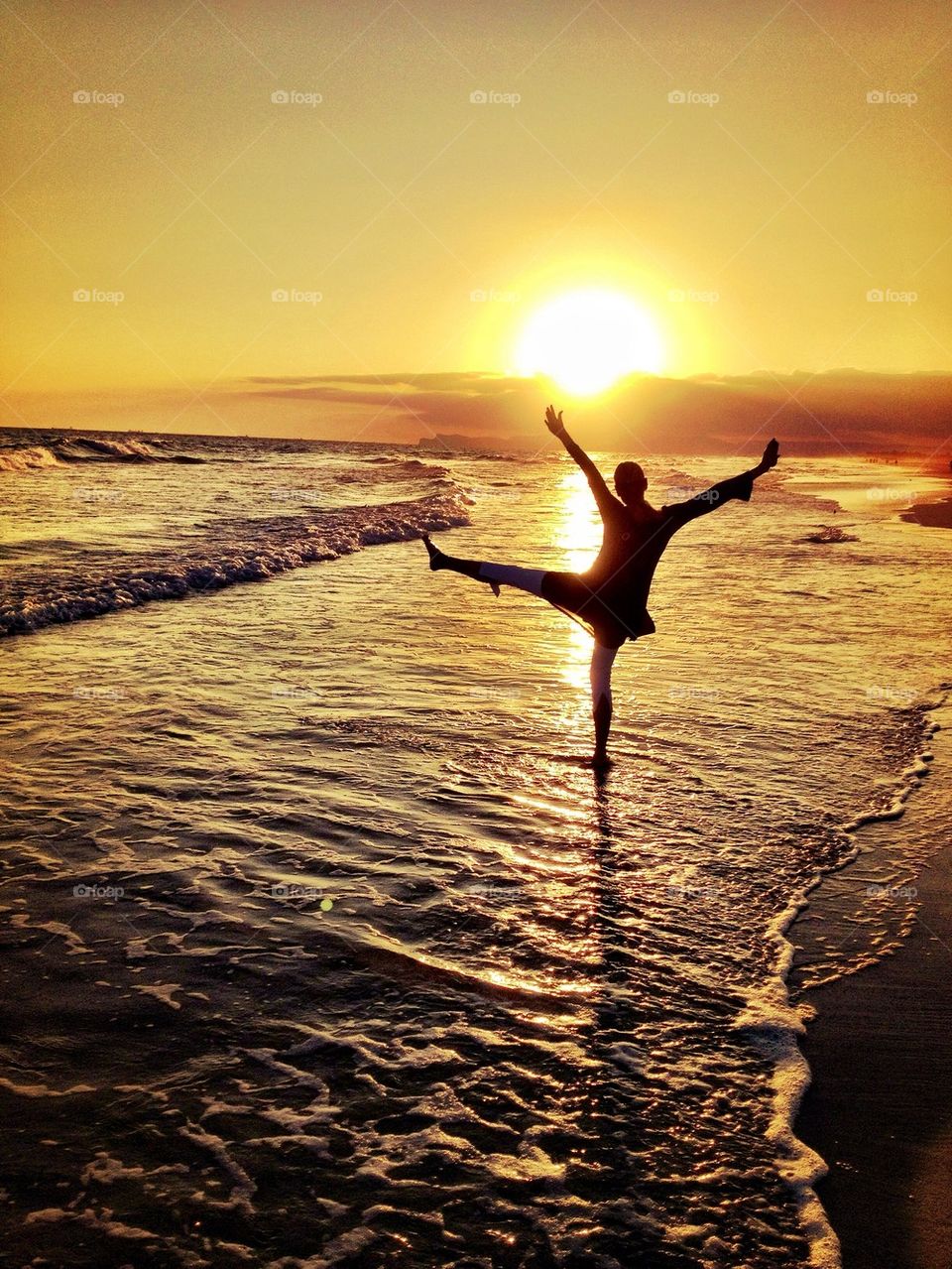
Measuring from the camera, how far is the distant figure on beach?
22.0 ft

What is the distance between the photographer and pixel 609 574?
684 centimetres

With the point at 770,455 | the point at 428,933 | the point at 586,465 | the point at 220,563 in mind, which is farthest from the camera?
the point at 220,563

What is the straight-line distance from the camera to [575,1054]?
3.54 metres

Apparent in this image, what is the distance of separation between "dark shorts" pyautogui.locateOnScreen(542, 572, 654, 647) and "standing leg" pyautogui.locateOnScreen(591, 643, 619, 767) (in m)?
0.09

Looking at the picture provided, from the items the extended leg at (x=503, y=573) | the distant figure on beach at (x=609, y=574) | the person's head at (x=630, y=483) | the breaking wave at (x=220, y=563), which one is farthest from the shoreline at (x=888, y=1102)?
the breaking wave at (x=220, y=563)

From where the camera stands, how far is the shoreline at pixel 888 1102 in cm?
275

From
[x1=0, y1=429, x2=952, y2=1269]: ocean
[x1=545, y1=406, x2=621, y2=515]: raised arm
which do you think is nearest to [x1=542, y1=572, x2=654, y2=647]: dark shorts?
[x1=545, y1=406, x2=621, y2=515]: raised arm

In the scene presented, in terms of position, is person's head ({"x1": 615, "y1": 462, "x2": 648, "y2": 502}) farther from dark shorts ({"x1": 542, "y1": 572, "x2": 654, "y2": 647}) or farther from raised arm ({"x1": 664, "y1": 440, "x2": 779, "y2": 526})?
dark shorts ({"x1": 542, "y1": 572, "x2": 654, "y2": 647})

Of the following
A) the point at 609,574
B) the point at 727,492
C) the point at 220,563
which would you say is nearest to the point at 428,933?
the point at 609,574

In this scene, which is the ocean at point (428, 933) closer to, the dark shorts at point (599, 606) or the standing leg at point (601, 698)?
the standing leg at point (601, 698)

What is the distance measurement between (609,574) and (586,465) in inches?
31.0

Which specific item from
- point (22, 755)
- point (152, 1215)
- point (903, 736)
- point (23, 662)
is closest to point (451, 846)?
point (152, 1215)

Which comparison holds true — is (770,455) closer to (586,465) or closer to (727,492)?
(727,492)

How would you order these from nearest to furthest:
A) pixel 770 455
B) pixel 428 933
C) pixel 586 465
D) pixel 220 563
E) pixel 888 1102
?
1. pixel 888 1102
2. pixel 428 933
3. pixel 770 455
4. pixel 586 465
5. pixel 220 563
